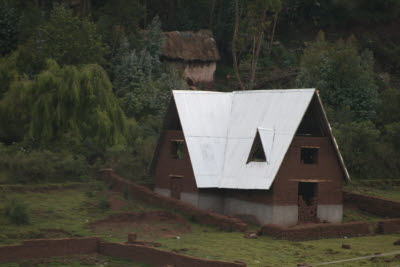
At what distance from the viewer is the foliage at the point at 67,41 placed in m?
49.2

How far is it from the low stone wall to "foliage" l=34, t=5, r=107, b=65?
25.4m

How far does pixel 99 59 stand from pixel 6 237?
27.2m

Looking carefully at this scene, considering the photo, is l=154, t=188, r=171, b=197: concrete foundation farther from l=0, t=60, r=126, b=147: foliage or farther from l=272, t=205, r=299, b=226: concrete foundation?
l=0, t=60, r=126, b=147: foliage

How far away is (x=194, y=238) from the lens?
92.2ft

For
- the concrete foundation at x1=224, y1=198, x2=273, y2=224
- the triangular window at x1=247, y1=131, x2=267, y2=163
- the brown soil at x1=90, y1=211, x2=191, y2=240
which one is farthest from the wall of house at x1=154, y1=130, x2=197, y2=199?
the triangular window at x1=247, y1=131, x2=267, y2=163

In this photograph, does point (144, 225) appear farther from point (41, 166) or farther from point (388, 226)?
point (388, 226)

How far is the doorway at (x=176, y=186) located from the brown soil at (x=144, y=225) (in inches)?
117

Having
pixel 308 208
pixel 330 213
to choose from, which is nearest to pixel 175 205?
pixel 308 208

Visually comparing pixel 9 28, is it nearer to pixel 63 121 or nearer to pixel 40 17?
pixel 40 17

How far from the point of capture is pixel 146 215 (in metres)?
32.0

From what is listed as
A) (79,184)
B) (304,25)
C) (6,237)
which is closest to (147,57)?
(79,184)

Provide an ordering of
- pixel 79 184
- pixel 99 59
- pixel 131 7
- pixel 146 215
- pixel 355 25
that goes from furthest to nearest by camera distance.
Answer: pixel 355 25 → pixel 131 7 → pixel 99 59 → pixel 79 184 → pixel 146 215

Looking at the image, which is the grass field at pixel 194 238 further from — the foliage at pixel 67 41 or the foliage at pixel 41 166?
the foliage at pixel 67 41

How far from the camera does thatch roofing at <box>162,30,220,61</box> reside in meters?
60.9
